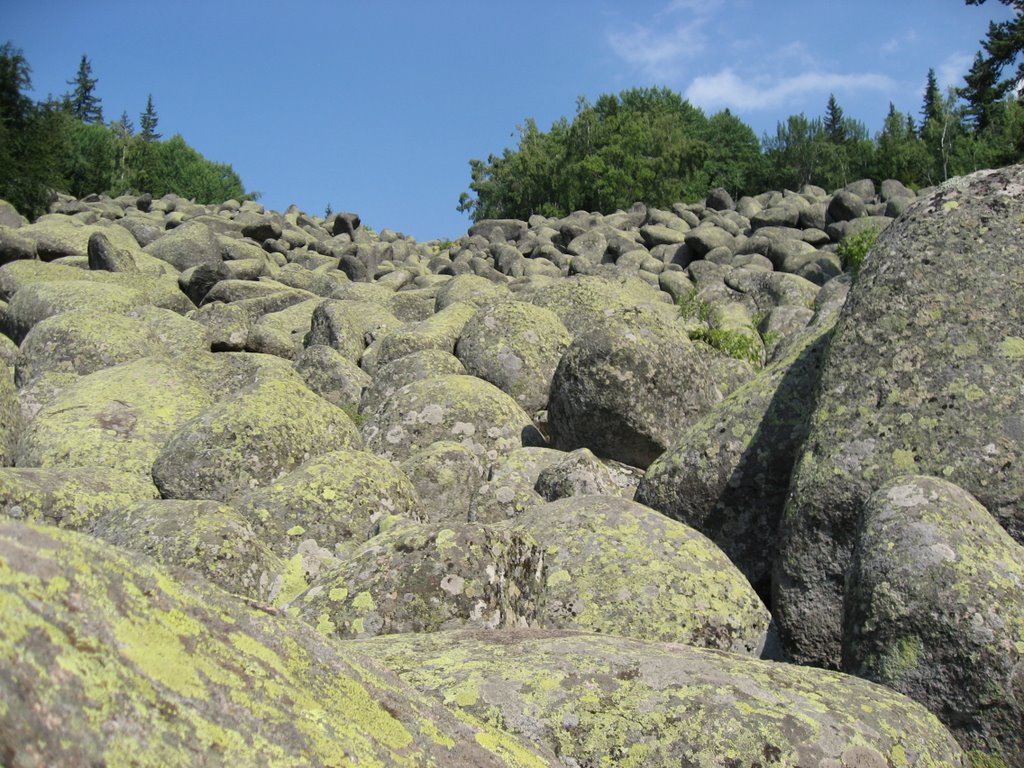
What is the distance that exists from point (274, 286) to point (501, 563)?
23.6m

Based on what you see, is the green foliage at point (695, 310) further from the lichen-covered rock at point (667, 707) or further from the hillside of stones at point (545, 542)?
the lichen-covered rock at point (667, 707)

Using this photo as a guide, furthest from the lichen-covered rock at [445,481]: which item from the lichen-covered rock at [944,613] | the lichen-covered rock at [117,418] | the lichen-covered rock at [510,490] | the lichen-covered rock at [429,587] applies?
the lichen-covered rock at [944,613]

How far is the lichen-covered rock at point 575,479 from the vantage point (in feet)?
36.5

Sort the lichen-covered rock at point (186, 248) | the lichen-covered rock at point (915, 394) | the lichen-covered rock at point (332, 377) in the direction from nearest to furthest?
the lichen-covered rock at point (915, 394) < the lichen-covered rock at point (332, 377) < the lichen-covered rock at point (186, 248)

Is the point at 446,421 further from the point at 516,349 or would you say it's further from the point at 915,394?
the point at 915,394

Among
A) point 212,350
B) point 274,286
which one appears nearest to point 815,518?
point 212,350

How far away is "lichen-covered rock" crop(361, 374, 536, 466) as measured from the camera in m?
14.3

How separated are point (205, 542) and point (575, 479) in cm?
438

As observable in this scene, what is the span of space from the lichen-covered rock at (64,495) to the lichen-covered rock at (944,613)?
660 centimetres

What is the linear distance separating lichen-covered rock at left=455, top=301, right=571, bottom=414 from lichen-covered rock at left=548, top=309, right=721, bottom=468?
3.10 m

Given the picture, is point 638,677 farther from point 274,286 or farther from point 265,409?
point 274,286

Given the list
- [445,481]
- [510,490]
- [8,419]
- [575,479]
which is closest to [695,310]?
[445,481]

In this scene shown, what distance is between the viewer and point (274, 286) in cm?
2902

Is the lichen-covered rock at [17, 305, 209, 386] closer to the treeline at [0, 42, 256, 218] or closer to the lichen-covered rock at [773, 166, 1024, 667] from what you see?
the lichen-covered rock at [773, 166, 1024, 667]
